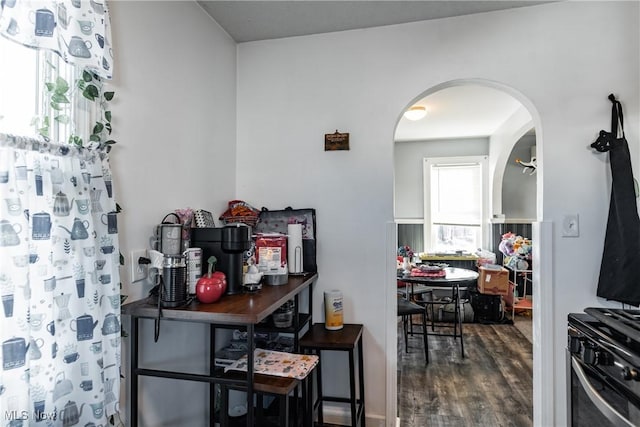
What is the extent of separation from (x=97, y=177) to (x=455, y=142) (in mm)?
5213

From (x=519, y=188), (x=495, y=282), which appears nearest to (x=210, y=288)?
(x=495, y=282)

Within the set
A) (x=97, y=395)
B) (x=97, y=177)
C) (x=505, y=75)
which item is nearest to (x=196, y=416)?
(x=97, y=395)

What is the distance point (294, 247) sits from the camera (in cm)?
202

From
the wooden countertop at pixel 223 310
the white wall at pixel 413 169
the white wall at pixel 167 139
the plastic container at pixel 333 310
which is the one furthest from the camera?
the white wall at pixel 413 169

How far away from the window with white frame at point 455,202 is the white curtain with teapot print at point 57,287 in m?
4.88

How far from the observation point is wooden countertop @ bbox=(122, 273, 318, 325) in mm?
1182

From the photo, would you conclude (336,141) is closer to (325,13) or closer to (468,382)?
(325,13)

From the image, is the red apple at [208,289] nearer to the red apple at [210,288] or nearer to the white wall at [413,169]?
the red apple at [210,288]

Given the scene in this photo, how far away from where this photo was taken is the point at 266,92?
7.50ft

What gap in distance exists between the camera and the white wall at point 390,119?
6.05ft

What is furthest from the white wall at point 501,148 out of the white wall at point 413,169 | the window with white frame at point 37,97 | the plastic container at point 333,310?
the window with white frame at point 37,97

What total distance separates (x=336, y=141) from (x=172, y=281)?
1.26 meters

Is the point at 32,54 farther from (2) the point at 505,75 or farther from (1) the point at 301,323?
(2) the point at 505,75

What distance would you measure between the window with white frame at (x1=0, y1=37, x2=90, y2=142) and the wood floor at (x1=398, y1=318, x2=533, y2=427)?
7.81 feet
